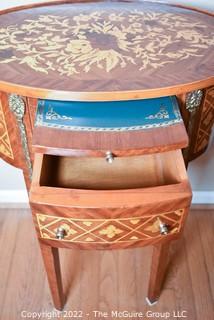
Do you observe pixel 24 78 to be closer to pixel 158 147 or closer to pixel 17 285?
pixel 158 147

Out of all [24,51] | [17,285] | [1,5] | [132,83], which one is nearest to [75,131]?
[132,83]

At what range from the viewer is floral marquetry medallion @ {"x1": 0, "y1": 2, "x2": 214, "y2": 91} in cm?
75

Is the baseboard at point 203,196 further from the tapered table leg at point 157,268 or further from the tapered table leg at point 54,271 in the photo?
the tapered table leg at point 54,271

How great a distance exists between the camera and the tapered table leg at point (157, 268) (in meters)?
0.87

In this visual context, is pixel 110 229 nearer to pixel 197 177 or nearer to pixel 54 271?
pixel 54 271

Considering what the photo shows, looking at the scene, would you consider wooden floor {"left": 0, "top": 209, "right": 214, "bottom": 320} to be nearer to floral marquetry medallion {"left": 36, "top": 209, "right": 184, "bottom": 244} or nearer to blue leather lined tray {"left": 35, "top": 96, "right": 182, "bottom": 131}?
floral marquetry medallion {"left": 36, "top": 209, "right": 184, "bottom": 244}

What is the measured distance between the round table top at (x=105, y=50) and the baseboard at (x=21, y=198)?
69cm

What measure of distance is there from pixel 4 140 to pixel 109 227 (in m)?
0.38

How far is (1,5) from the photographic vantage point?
3.37 feet

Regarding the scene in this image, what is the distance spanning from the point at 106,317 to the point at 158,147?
0.63 meters

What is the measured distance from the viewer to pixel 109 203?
65 cm

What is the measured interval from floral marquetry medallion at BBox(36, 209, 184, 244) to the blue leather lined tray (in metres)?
0.19

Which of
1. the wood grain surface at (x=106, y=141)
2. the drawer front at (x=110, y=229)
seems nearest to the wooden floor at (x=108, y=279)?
the drawer front at (x=110, y=229)

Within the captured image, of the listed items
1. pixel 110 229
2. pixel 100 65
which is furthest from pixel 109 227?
pixel 100 65
